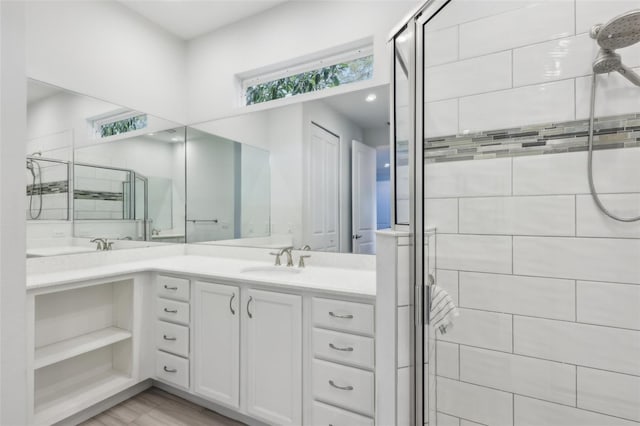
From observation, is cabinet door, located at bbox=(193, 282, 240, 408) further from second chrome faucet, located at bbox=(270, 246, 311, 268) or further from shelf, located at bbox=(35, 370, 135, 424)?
shelf, located at bbox=(35, 370, 135, 424)

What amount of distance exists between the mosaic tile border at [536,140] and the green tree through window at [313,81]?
3.68ft

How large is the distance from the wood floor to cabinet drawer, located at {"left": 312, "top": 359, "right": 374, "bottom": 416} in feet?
2.29

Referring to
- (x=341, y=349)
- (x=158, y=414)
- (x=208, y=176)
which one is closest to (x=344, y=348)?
(x=341, y=349)

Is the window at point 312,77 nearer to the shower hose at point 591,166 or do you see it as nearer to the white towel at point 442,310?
the shower hose at point 591,166

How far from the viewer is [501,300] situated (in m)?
1.34

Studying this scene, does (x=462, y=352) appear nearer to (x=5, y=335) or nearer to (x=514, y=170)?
(x=514, y=170)

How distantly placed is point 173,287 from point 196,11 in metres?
2.25

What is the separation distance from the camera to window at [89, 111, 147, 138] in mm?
2324

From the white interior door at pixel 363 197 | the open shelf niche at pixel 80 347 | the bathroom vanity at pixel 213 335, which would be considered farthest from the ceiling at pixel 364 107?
the open shelf niche at pixel 80 347

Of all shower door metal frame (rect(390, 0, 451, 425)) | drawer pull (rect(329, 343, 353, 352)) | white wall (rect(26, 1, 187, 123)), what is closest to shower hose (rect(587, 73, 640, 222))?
shower door metal frame (rect(390, 0, 451, 425))

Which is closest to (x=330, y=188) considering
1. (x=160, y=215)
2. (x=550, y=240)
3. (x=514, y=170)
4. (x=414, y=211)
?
(x=414, y=211)

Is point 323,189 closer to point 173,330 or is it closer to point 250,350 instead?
point 250,350

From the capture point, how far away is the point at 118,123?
8.11 ft

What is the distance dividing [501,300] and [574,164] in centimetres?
63
